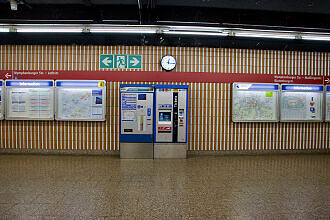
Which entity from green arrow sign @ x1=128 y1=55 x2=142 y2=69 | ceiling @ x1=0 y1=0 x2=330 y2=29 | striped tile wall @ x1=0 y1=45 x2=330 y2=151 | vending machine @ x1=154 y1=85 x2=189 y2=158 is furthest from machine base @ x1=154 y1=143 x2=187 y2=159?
ceiling @ x1=0 y1=0 x2=330 y2=29

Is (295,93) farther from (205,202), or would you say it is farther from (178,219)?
(178,219)

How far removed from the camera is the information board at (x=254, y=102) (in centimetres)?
714

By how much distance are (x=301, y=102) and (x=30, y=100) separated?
26.1 feet

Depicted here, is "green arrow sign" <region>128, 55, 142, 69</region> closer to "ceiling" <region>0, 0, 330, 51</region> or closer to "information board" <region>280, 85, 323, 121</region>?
"ceiling" <region>0, 0, 330, 51</region>

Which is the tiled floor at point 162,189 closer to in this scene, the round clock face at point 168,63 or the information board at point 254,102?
the information board at point 254,102

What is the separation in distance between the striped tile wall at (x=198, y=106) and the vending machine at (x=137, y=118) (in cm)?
56

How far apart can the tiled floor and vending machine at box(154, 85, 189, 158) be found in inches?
17.6

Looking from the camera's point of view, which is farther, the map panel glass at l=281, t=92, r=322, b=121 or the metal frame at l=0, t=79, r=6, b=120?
the map panel glass at l=281, t=92, r=322, b=121

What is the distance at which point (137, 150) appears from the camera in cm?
661

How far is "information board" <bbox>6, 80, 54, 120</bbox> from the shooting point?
6.86 m

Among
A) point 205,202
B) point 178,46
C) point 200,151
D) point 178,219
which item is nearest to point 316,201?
point 205,202

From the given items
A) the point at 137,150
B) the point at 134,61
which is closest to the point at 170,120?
the point at 137,150

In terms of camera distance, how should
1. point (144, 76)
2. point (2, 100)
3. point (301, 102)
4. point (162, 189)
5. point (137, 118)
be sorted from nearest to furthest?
point (162, 189), point (137, 118), point (2, 100), point (144, 76), point (301, 102)

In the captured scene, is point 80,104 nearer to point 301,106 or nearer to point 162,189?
point 162,189
